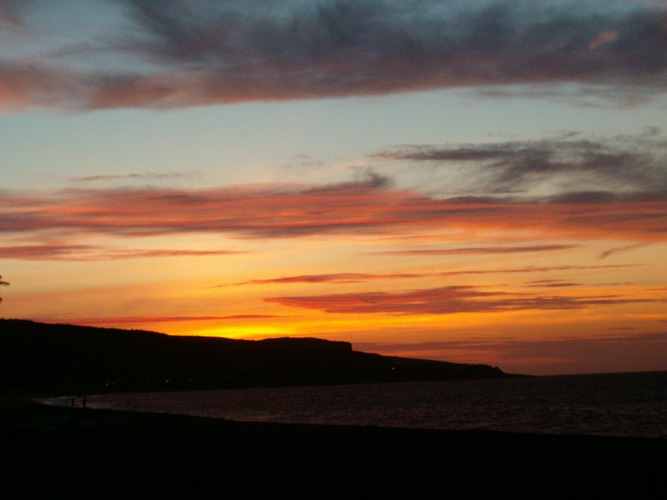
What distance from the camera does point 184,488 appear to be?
20328 mm

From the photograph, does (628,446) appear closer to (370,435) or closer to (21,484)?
(370,435)

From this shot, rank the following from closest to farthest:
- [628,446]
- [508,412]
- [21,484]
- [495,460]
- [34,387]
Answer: [21,484], [495,460], [628,446], [508,412], [34,387]

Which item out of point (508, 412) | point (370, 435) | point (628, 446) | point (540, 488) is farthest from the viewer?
point (508, 412)

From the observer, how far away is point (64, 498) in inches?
728

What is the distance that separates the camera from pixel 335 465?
24.4m

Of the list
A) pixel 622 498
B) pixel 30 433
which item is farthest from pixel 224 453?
pixel 30 433

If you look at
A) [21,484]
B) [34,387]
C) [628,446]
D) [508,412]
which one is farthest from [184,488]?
[34,387]

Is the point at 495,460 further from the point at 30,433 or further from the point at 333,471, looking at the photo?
the point at 30,433

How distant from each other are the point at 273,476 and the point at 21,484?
6499 mm

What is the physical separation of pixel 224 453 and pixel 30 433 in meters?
17.5

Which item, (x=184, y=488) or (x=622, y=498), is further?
(x=184, y=488)

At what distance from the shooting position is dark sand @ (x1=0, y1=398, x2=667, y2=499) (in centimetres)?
1942

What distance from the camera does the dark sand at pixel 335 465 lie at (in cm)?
1942

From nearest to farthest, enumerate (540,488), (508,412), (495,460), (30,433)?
(540,488) → (495,460) → (30,433) → (508,412)
